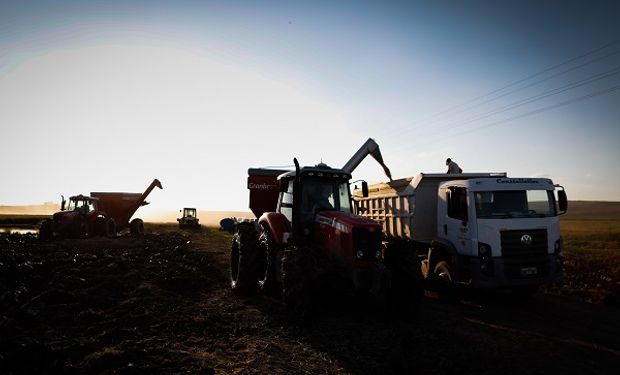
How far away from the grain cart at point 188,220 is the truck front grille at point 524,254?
32215 mm

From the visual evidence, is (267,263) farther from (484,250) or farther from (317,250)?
(484,250)

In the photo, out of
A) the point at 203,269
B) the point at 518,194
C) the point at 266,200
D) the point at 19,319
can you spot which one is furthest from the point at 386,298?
the point at 203,269

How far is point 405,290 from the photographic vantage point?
6.30 meters

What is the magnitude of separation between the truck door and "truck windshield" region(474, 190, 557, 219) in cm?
29

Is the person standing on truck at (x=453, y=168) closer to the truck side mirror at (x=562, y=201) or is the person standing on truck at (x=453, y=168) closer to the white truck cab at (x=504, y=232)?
the white truck cab at (x=504, y=232)

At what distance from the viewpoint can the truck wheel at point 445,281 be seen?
8359mm

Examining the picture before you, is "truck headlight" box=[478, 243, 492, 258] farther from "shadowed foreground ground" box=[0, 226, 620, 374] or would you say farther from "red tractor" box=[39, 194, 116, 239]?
"red tractor" box=[39, 194, 116, 239]

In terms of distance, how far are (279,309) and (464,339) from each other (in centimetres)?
325

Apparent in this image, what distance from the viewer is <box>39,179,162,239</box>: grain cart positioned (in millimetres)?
19938

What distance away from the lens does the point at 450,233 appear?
28.4ft

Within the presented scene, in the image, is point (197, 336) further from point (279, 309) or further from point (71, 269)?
point (71, 269)

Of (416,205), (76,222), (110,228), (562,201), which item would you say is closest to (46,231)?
(76,222)

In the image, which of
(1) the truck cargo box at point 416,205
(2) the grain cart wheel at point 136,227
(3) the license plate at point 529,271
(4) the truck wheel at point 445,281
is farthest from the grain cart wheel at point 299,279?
(2) the grain cart wheel at point 136,227

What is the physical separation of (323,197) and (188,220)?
103 ft
